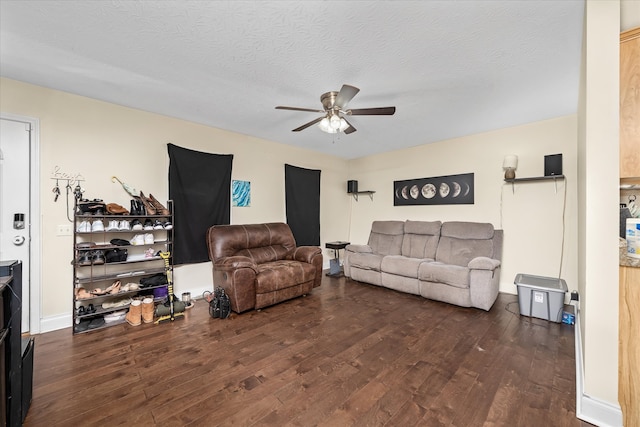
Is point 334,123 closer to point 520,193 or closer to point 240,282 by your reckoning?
point 240,282

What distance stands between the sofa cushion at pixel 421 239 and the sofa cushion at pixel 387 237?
11 centimetres

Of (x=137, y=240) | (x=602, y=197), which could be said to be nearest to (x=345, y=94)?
(x=602, y=197)

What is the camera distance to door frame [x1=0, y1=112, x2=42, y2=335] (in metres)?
2.52

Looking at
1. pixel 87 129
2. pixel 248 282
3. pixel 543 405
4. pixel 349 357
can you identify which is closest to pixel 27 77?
pixel 87 129

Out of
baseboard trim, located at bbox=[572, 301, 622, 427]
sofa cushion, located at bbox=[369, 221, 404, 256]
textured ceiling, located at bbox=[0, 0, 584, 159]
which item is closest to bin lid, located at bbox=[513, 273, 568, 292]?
baseboard trim, located at bbox=[572, 301, 622, 427]

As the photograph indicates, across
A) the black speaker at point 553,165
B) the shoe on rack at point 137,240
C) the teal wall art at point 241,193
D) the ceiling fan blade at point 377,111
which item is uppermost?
the ceiling fan blade at point 377,111

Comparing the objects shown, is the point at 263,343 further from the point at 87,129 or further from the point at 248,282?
the point at 87,129

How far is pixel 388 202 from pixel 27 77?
203 inches

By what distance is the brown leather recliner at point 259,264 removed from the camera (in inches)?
118

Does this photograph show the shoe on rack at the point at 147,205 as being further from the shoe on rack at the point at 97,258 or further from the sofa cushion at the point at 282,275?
the sofa cushion at the point at 282,275

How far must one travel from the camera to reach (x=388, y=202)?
16.9 ft

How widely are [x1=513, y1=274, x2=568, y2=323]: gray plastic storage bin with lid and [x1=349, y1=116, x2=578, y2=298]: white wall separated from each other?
60 centimetres

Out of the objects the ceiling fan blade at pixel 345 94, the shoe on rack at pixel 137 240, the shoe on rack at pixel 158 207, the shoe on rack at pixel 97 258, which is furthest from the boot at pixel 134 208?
the ceiling fan blade at pixel 345 94

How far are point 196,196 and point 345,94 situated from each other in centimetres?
258
